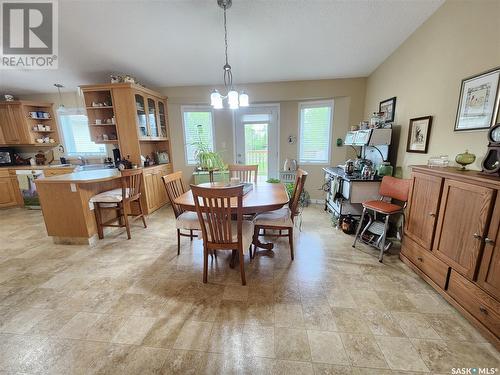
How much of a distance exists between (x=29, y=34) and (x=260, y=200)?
3.79m

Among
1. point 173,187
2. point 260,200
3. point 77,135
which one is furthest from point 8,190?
point 260,200

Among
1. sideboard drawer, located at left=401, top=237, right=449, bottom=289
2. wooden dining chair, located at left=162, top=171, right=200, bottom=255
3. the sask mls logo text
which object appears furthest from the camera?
the sask mls logo text

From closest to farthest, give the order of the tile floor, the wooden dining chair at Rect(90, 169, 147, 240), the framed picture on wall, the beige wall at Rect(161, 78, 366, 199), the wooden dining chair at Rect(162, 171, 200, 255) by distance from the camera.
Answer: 1. the tile floor
2. the framed picture on wall
3. the wooden dining chair at Rect(162, 171, 200, 255)
4. the wooden dining chair at Rect(90, 169, 147, 240)
5. the beige wall at Rect(161, 78, 366, 199)

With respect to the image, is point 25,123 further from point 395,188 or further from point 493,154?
point 493,154

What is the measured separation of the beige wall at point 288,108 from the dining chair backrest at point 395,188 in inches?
64.8

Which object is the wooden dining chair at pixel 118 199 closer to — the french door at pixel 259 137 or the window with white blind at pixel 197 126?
the window with white blind at pixel 197 126

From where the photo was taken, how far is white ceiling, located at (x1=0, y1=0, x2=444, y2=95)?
87.1 inches

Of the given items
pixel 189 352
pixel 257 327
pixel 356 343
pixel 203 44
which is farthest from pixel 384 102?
pixel 189 352

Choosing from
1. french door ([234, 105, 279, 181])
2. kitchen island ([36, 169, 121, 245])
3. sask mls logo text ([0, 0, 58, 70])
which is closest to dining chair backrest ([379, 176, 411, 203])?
french door ([234, 105, 279, 181])

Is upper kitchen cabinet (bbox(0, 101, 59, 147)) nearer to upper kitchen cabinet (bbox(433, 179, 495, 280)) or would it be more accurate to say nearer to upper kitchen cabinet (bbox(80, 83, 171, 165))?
upper kitchen cabinet (bbox(80, 83, 171, 165))

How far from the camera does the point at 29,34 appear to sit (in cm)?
267

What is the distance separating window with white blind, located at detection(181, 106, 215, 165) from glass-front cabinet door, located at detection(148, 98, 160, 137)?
59cm

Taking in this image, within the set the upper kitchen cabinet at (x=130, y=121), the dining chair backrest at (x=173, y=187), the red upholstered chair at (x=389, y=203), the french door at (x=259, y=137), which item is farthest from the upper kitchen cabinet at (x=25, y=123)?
the red upholstered chair at (x=389, y=203)

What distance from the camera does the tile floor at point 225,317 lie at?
4.11 feet
